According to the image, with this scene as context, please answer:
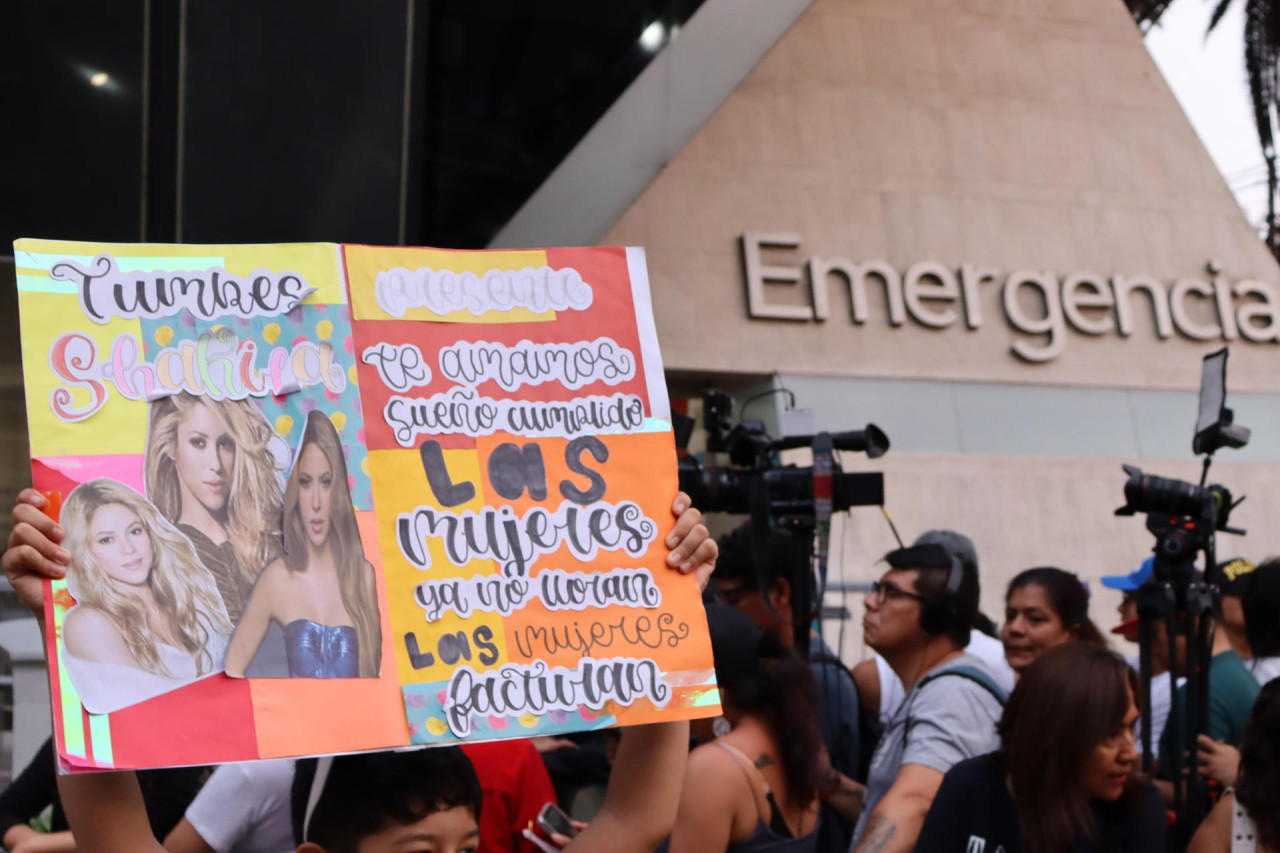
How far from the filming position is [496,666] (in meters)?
1.43

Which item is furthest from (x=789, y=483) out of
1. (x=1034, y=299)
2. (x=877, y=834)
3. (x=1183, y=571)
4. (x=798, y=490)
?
(x=1034, y=299)

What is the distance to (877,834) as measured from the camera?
2451 mm

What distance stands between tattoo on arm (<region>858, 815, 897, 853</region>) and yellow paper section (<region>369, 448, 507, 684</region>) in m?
1.31

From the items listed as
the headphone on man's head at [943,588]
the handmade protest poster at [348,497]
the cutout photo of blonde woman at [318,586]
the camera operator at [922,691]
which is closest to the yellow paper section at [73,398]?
the handmade protest poster at [348,497]

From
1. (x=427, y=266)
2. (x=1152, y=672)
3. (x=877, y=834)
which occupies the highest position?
(x=427, y=266)

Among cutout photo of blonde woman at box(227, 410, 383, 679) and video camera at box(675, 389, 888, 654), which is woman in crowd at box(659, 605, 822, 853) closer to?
video camera at box(675, 389, 888, 654)

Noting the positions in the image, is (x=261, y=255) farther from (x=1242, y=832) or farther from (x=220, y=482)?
(x=1242, y=832)

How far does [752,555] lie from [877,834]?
996 mm

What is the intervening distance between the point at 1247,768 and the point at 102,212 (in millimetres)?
4352

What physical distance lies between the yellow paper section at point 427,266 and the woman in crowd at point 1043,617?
2281 mm

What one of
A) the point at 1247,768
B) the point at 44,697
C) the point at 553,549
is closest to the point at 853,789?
the point at 1247,768

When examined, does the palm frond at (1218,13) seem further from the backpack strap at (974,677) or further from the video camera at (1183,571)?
the backpack strap at (974,677)

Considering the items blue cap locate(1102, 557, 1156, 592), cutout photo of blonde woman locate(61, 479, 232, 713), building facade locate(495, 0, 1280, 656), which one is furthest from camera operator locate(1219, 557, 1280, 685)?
building facade locate(495, 0, 1280, 656)

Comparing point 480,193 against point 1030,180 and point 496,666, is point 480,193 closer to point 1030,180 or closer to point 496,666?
point 1030,180
